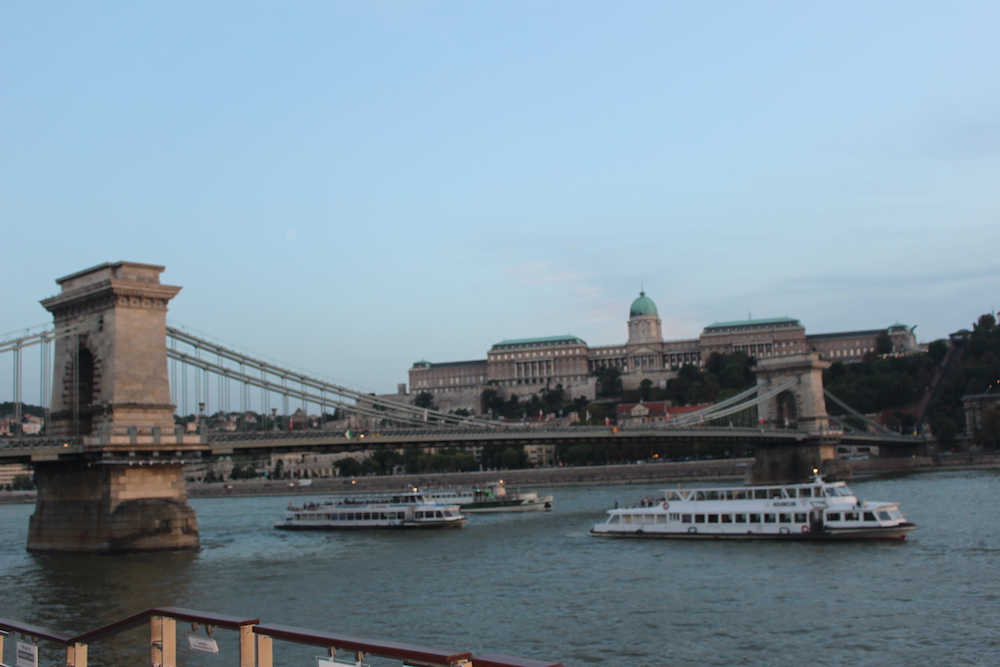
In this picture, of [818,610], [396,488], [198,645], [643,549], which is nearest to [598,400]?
[396,488]

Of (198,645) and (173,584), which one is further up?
(198,645)

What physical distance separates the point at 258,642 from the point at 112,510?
2702 centimetres

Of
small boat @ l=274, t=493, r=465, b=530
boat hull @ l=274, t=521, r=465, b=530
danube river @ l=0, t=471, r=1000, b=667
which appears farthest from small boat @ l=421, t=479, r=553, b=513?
danube river @ l=0, t=471, r=1000, b=667

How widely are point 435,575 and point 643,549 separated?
8358 millimetres

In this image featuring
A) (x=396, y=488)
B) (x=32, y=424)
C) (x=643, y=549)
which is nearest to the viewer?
(x=643, y=549)

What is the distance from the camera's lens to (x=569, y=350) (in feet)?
580

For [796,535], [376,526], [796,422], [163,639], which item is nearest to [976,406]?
[796,422]

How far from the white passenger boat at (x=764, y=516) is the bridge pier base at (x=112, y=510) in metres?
14.9

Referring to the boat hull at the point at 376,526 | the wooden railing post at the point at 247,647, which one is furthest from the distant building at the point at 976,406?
the wooden railing post at the point at 247,647

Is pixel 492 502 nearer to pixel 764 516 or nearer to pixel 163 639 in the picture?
pixel 764 516

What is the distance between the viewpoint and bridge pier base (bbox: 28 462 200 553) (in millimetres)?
30766

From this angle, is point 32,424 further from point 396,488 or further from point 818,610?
point 818,610

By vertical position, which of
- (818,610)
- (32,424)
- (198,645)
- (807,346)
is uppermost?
(807,346)

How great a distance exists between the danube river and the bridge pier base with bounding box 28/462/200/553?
2.24ft
